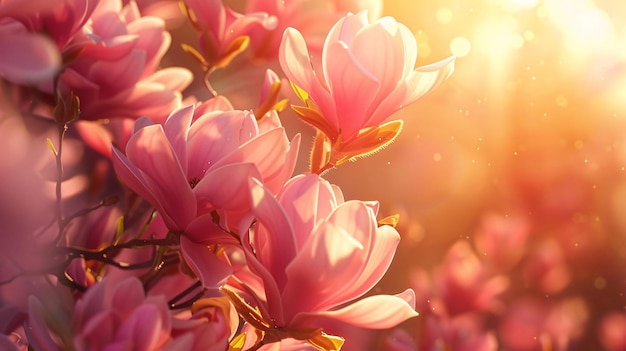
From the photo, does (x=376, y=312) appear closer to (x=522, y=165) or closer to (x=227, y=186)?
(x=227, y=186)

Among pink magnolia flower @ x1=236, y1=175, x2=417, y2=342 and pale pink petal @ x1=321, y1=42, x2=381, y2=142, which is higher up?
pale pink petal @ x1=321, y1=42, x2=381, y2=142

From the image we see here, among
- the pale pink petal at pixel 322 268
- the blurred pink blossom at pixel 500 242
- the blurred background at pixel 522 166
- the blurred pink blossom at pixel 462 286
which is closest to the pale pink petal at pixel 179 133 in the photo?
the pale pink petal at pixel 322 268

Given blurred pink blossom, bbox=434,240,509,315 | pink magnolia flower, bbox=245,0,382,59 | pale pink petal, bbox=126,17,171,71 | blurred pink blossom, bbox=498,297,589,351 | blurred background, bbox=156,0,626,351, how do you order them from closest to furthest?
pale pink petal, bbox=126,17,171,71
pink magnolia flower, bbox=245,0,382,59
blurred pink blossom, bbox=434,240,509,315
blurred pink blossom, bbox=498,297,589,351
blurred background, bbox=156,0,626,351

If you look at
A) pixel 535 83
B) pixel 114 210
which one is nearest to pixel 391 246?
pixel 114 210

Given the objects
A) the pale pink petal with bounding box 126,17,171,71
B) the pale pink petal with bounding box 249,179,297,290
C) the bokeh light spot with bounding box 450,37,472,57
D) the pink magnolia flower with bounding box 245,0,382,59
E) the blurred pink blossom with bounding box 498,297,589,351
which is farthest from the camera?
the bokeh light spot with bounding box 450,37,472,57

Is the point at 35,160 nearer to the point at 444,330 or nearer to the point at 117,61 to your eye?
the point at 117,61

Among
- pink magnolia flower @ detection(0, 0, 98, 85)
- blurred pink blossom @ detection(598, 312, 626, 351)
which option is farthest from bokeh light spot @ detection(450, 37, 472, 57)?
pink magnolia flower @ detection(0, 0, 98, 85)

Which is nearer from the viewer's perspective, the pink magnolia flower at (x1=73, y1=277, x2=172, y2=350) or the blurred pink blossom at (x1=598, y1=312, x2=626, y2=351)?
the pink magnolia flower at (x1=73, y1=277, x2=172, y2=350)

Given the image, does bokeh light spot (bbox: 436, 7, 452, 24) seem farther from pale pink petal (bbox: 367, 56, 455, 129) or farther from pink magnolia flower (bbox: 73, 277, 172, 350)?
pink magnolia flower (bbox: 73, 277, 172, 350)

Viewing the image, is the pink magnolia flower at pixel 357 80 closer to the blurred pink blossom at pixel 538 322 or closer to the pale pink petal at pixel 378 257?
the pale pink petal at pixel 378 257
